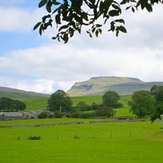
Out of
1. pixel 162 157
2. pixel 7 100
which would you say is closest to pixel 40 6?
pixel 162 157

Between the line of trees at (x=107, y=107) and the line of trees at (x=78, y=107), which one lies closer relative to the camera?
the line of trees at (x=107, y=107)

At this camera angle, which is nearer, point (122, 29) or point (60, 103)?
point (122, 29)

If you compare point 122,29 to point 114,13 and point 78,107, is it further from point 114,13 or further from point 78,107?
point 78,107

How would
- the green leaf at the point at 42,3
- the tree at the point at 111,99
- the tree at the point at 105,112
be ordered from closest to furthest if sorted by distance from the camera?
the green leaf at the point at 42,3 → the tree at the point at 105,112 → the tree at the point at 111,99

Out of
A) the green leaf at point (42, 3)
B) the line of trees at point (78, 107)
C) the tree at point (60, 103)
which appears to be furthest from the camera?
the tree at point (60, 103)

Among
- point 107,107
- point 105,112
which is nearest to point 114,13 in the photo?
point 105,112

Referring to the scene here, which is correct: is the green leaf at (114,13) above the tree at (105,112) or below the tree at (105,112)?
above

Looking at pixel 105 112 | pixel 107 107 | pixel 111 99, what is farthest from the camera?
pixel 111 99

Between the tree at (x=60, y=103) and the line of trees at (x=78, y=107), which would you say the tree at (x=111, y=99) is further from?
the tree at (x=60, y=103)

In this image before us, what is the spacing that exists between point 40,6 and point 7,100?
187585 millimetres

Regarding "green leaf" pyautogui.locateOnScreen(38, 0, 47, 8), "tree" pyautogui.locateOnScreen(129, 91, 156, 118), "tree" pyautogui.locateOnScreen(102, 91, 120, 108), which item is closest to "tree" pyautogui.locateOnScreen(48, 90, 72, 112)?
"tree" pyautogui.locateOnScreen(102, 91, 120, 108)

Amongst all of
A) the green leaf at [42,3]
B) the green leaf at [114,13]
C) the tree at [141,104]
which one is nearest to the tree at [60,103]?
the tree at [141,104]

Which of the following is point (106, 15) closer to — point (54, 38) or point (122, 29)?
point (122, 29)

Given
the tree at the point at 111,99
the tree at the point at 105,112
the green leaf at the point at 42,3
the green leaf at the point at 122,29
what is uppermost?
the tree at the point at 111,99
